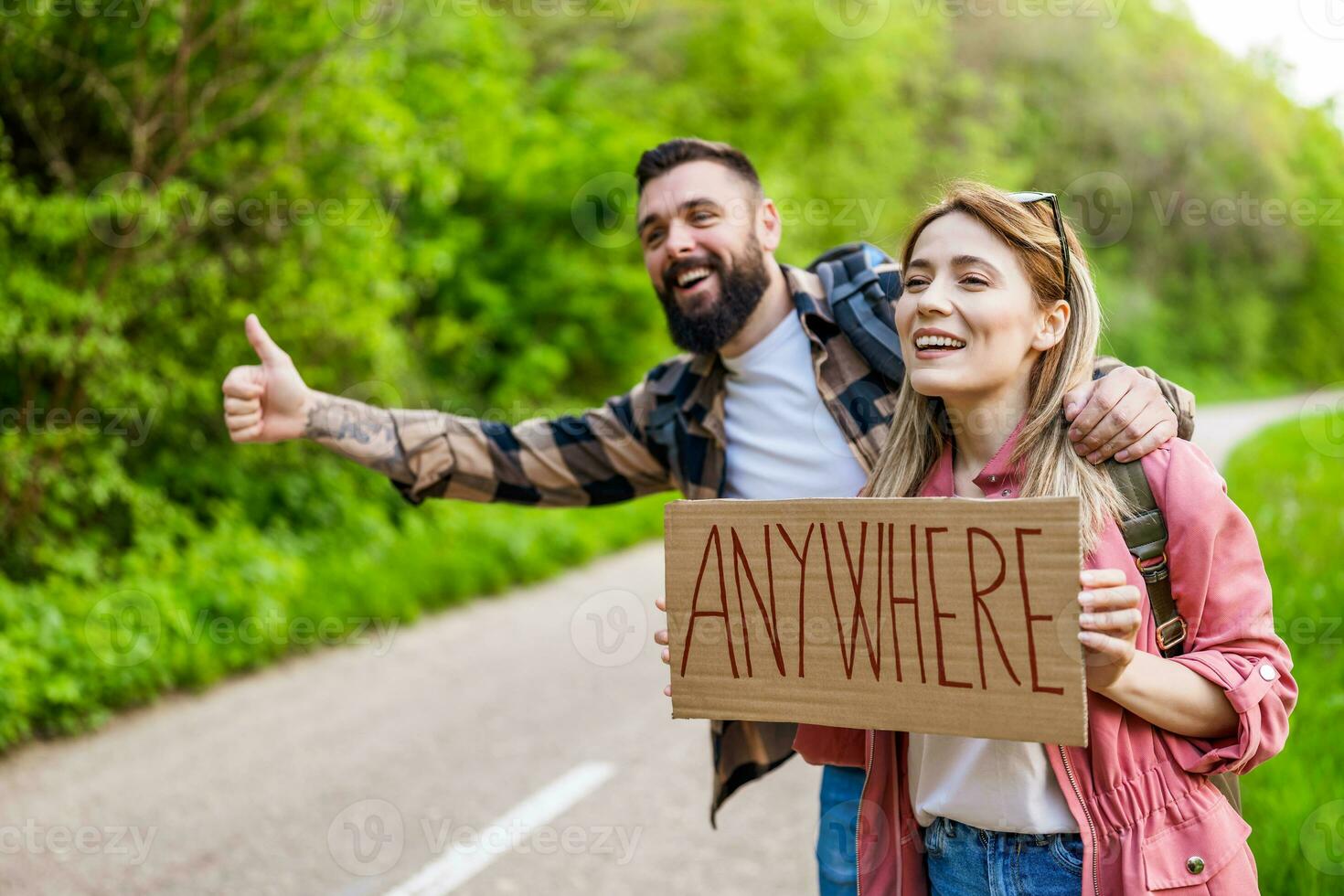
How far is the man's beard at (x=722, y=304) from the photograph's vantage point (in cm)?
287

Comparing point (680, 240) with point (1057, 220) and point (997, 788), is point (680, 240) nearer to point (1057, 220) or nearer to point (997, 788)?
point (1057, 220)

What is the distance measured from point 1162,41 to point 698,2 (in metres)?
24.0

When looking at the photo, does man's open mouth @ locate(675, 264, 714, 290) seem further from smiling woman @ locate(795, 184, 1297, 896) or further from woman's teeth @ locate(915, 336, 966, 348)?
woman's teeth @ locate(915, 336, 966, 348)

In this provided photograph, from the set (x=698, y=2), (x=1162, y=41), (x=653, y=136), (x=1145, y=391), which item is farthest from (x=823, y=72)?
(x=1162, y=41)

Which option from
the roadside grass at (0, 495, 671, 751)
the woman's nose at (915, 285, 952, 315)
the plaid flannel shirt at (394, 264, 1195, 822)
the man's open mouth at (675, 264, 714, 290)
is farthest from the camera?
the roadside grass at (0, 495, 671, 751)

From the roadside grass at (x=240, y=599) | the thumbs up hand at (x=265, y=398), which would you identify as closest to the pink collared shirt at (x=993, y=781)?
the thumbs up hand at (x=265, y=398)

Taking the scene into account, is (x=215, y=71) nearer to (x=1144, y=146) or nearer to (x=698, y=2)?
(x=698, y=2)

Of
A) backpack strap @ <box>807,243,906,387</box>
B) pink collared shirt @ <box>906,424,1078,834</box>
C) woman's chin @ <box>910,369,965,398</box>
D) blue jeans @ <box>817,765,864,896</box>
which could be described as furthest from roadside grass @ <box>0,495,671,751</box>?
woman's chin @ <box>910,369,965,398</box>

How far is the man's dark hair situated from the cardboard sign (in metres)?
1.26

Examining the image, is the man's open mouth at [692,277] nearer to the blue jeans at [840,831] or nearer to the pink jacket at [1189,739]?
the blue jeans at [840,831]

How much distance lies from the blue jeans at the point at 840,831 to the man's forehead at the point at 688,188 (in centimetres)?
140

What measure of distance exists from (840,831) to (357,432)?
153cm

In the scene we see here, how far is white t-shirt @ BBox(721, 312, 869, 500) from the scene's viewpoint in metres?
2.66

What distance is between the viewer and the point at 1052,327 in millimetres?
1975
